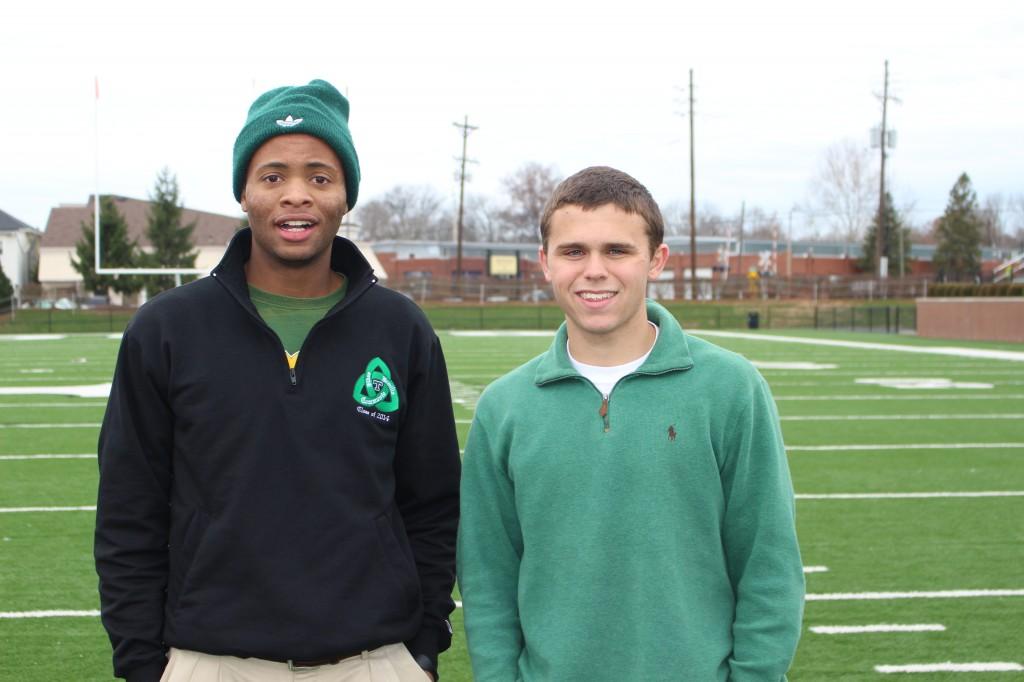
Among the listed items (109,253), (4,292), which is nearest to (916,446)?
(109,253)

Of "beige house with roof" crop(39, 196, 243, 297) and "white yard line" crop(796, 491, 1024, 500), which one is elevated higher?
"beige house with roof" crop(39, 196, 243, 297)

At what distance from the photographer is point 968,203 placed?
62.7 m

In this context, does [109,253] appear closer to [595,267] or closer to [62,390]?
[62,390]

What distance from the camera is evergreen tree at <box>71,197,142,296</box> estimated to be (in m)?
45.2

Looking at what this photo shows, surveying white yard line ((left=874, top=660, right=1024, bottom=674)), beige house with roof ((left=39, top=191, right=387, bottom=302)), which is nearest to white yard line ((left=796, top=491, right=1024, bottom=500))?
white yard line ((left=874, top=660, right=1024, bottom=674))

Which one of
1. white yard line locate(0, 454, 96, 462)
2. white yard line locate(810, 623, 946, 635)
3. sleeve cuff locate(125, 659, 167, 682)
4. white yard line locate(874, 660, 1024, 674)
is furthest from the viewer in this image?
white yard line locate(0, 454, 96, 462)

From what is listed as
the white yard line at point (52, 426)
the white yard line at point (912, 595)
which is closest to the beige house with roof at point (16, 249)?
the white yard line at point (52, 426)

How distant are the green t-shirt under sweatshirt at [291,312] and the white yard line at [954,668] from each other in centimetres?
291

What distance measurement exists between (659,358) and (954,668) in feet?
9.25

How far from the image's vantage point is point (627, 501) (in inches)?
81.7

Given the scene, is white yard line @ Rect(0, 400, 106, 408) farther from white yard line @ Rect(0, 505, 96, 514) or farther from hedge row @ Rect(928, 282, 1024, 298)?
hedge row @ Rect(928, 282, 1024, 298)

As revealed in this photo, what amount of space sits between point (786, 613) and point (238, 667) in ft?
3.46

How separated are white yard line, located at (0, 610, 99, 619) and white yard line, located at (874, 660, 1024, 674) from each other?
131 inches

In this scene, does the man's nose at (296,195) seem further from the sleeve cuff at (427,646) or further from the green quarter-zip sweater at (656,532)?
the sleeve cuff at (427,646)
